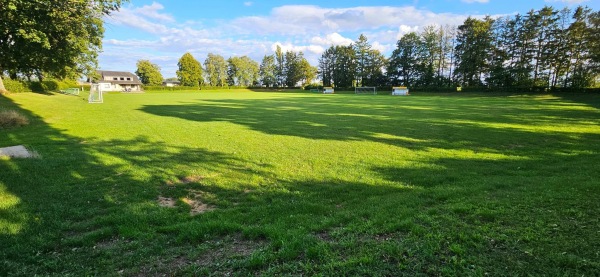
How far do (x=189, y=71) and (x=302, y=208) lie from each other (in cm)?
11889

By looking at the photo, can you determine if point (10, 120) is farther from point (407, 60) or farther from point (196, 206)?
point (407, 60)

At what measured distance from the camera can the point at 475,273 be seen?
3.27m

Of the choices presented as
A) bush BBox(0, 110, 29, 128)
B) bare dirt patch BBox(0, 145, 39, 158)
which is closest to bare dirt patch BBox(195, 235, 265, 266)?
bare dirt patch BBox(0, 145, 39, 158)

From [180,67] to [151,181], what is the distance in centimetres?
11821

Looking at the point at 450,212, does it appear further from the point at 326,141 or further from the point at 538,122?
the point at 538,122

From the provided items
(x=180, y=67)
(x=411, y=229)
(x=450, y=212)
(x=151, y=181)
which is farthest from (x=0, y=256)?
(x=180, y=67)

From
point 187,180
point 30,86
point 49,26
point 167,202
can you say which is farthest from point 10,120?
point 30,86

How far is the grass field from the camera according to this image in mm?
3729

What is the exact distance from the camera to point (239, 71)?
122 m

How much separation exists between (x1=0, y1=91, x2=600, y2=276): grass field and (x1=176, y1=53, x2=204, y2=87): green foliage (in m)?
108

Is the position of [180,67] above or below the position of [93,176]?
above

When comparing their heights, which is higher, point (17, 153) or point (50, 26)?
point (50, 26)

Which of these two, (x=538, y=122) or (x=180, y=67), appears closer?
(x=538, y=122)

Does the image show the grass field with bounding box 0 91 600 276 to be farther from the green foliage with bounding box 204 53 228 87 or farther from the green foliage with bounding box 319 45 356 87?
the green foliage with bounding box 204 53 228 87
